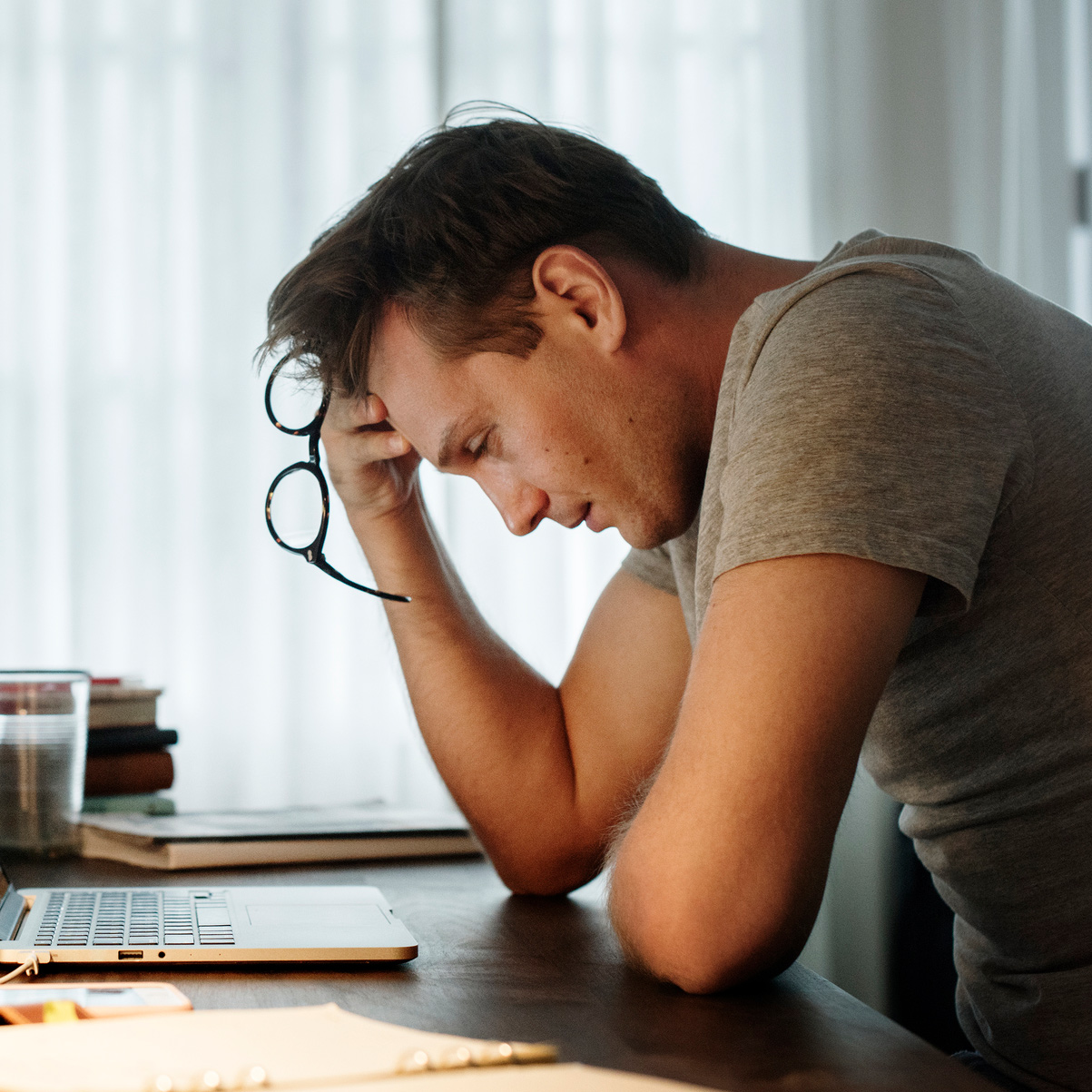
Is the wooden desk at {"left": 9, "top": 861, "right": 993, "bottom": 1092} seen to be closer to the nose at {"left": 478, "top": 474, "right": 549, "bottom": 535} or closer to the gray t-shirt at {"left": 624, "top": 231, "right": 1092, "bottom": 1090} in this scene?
the gray t-shirt at {"left": 624, "top": 231, "right": 1092, "bottom": 1090}

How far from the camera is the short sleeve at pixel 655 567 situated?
A: 1.25 metres

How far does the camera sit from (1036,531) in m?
0.79

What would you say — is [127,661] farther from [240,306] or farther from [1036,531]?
[1036,531]

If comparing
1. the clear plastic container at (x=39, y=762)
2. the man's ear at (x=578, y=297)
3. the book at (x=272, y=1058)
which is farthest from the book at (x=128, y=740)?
the book at (x=272, y=1058)

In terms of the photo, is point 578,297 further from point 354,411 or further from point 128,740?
point 128,740

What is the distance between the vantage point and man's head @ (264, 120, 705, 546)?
99 centimetres

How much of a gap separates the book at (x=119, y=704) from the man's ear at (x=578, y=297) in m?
0.69

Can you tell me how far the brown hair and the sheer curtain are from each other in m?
1.74

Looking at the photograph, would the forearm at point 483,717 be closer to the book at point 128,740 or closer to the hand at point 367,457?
the hand at point 367,457

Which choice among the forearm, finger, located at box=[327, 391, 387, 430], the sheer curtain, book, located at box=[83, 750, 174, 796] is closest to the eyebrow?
finger, located at box=[327, 391, 387, 430]

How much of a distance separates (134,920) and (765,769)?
0.45m

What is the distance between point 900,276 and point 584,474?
14.6 inches

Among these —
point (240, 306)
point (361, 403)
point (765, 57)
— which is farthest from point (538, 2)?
point (361, 403)

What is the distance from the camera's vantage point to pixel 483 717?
1186 mm
